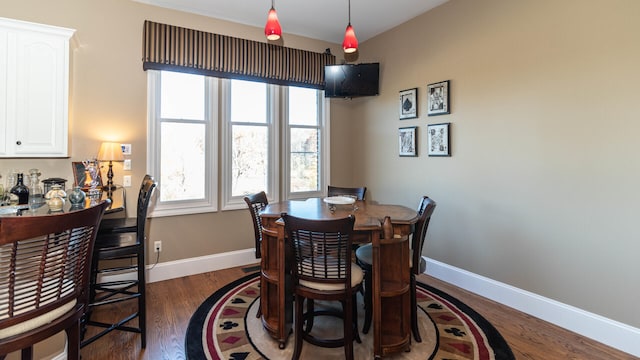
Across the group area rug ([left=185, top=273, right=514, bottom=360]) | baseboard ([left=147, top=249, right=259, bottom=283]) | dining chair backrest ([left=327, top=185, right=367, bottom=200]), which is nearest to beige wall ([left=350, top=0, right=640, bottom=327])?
area rug ([left=185, top=273, right=514, bottom=360])

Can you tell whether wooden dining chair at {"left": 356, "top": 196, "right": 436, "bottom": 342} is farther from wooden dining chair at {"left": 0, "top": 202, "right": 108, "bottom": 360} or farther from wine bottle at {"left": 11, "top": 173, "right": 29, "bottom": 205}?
wine bottle at {"left": 11, "top": 173, "right": 29, "bottom": 205}

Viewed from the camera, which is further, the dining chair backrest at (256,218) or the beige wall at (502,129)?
the dining chair backrest at (256,218)

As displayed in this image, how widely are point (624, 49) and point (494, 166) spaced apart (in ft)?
3.89

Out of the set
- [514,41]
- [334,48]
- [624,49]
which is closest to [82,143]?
[334,48]

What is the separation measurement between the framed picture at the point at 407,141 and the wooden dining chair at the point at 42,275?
10.3 ft

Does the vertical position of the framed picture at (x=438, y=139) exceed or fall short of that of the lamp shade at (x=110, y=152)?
it exceeds it

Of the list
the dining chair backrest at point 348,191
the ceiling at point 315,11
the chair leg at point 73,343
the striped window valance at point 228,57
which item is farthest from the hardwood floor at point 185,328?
the ceiling at point 315,11

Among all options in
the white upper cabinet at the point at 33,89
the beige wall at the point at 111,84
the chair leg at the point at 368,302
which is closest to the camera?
the chair leg at the point at 368,302

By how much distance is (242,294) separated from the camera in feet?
9.87

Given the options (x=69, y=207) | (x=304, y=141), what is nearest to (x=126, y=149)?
(x=69, y=207)

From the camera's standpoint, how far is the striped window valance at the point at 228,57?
3.27 metres

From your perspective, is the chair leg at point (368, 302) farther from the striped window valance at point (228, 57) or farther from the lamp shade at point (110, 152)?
the striped window valance at point (228, 57)

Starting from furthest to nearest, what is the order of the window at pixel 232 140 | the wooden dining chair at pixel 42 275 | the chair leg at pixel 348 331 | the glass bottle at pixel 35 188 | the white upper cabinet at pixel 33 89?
the window at pixel 232 140
the glass bottle at pixel 35 188
the white upper cabinet at pixel 33 89
the chair leg at pixel 348 331
the wooden dining chair at pixel 42 275

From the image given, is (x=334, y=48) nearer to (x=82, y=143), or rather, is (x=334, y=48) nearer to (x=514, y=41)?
(x=514, y=41)
